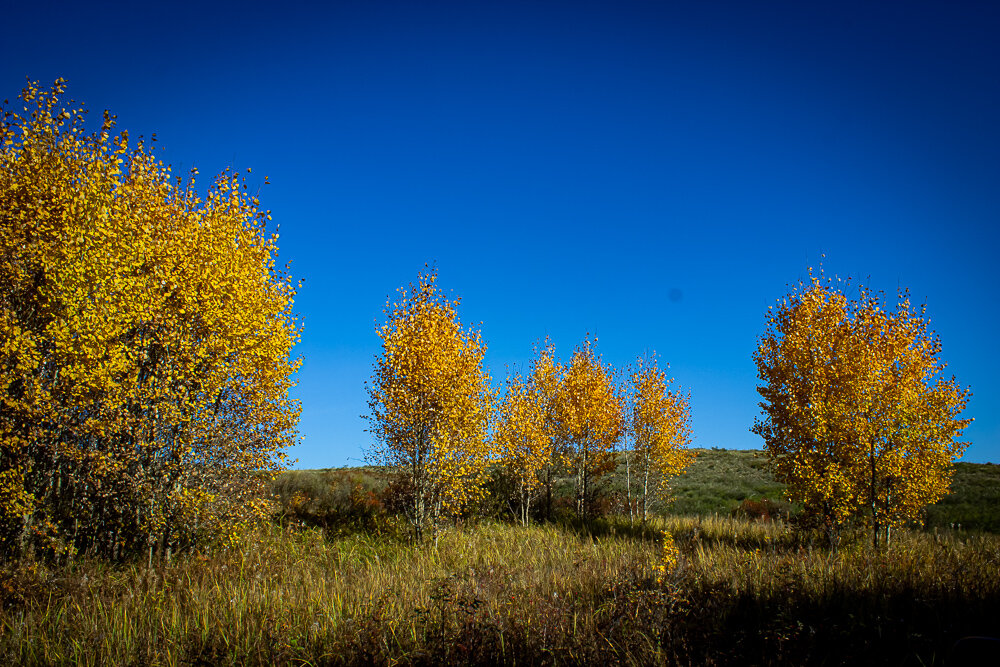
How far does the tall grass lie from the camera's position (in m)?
4.76

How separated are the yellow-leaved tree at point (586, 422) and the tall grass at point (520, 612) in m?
10.6

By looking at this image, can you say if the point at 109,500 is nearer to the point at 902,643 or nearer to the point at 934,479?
the point at 902,643

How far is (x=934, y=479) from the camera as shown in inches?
433

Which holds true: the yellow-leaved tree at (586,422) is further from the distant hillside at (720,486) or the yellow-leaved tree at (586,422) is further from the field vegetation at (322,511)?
the distant hillside at (720,486)

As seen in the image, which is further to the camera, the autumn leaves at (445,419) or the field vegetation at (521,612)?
the autumn leaves at (445,419)

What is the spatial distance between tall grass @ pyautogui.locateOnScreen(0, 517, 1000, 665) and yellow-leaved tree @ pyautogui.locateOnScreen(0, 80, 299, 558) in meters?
1.33

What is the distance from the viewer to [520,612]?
18.7 feet

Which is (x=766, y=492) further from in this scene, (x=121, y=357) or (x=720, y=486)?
(x=121, y=357)

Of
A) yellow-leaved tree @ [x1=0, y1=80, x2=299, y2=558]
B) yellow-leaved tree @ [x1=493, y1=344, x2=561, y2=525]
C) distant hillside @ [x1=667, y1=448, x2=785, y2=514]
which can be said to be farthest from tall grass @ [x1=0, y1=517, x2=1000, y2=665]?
distant hillside @ [x1=667, y1=448, x2=785, y2=514]

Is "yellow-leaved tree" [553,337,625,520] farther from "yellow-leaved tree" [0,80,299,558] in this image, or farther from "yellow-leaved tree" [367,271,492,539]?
"yellow-leaved tree" [0,80,299,558]

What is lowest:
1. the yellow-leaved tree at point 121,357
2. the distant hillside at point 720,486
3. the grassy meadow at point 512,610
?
the distant hillside at point 720,486

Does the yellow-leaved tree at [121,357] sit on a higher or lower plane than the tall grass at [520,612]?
higher

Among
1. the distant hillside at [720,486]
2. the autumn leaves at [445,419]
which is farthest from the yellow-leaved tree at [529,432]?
the distant hillside at [720,486]

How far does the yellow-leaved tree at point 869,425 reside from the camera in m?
11.0
